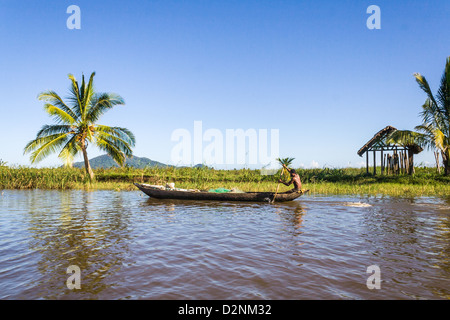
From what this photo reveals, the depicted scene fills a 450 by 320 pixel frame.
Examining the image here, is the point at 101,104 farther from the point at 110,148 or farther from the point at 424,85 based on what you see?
the point at 424,85

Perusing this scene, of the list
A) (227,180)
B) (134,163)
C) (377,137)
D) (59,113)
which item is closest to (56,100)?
(59,113)

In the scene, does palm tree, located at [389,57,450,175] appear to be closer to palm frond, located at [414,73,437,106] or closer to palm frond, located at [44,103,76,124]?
palm frond, located at [414,73,437,106]

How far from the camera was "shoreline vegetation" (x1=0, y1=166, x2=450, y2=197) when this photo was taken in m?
16.3

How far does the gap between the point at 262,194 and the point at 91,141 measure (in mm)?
12724

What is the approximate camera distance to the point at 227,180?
73.0 ft

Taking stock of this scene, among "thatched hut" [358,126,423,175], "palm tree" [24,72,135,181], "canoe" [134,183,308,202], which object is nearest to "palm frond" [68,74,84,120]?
"palm tree" [24,72,135,181]

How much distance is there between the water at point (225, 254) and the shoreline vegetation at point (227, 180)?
6652 millimetres

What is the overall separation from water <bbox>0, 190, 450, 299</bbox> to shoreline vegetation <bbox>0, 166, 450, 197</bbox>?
6.65 meters

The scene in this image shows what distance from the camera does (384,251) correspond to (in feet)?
18.1

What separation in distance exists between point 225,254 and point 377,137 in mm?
20075

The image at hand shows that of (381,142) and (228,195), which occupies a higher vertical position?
(381,142)
